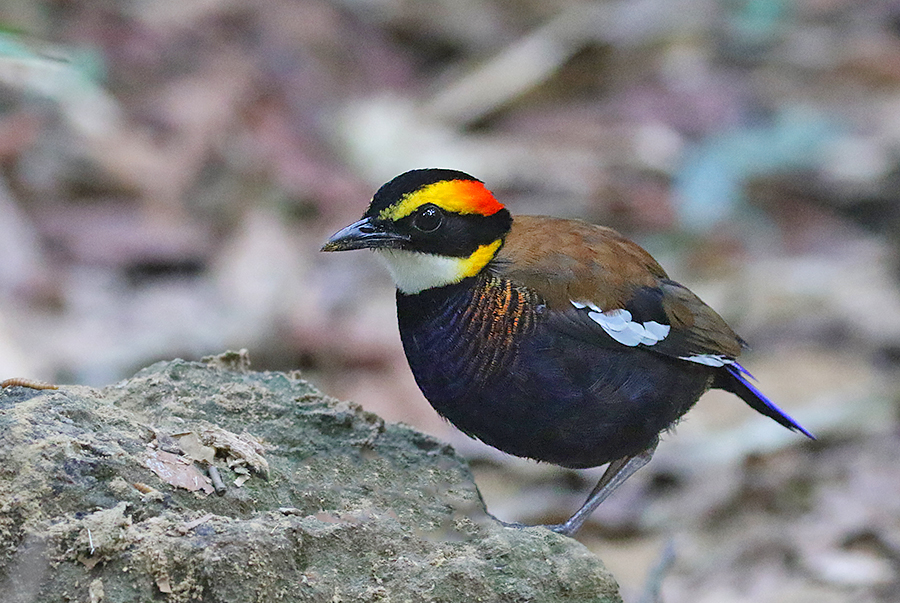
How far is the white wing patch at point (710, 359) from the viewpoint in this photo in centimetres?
427

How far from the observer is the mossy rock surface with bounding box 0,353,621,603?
9.12ft

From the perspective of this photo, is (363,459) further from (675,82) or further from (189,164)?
(675,82)

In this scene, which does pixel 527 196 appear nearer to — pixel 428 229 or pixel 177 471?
pixel 428 229

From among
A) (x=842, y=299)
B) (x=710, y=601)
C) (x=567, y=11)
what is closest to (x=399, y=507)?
(x=710, y=601)

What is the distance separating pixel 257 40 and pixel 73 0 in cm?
166

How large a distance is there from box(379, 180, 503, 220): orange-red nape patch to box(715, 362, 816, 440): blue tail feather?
116cm

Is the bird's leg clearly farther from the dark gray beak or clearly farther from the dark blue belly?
the dark gray beak

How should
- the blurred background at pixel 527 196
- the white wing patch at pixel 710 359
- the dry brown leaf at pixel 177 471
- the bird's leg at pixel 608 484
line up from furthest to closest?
A: the blurred background at pixel 527 196
the white wing patch at pixel 710 359
the bird's leg at pixel 608 484
the dry brown leaf at pixel 177 471

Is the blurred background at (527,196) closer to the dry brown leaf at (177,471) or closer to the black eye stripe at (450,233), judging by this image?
the black eye stripe at (450,233)

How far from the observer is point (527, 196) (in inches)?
396

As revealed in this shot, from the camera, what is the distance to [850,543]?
641cm

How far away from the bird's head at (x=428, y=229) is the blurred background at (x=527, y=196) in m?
1.61

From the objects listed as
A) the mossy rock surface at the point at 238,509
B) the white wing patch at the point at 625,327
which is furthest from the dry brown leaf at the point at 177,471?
the white wing patch at the point at 625,327

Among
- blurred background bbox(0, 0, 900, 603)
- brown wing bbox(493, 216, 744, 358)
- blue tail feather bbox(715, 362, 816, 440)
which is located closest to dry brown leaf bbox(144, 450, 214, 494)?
brown wing bbox(493, 216, 744, 358)
